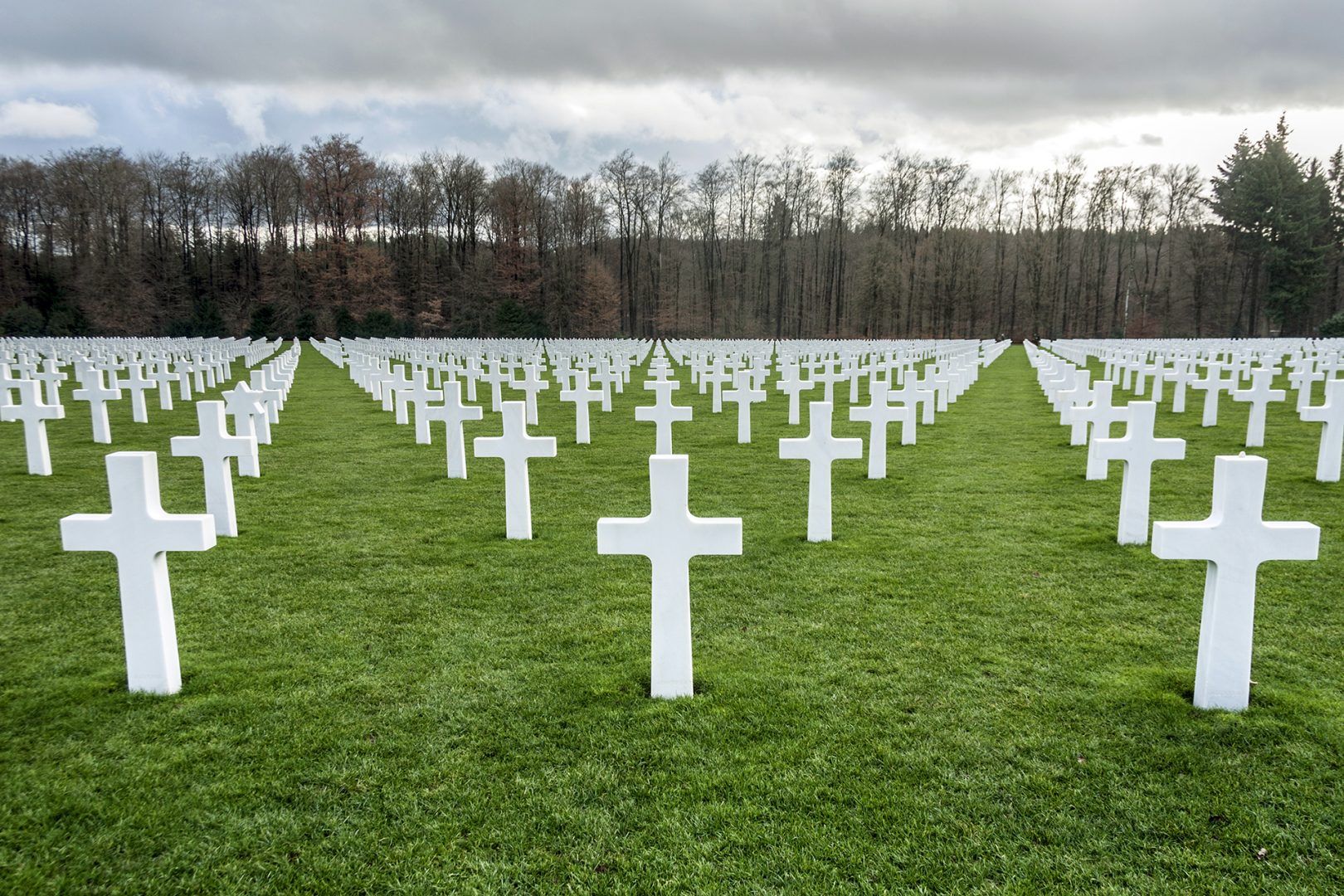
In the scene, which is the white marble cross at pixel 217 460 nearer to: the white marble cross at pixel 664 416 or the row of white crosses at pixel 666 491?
the row of white crosses at pixel 666 491

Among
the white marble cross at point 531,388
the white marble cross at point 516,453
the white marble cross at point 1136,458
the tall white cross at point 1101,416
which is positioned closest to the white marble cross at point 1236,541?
the white marble cross at point 1136,458

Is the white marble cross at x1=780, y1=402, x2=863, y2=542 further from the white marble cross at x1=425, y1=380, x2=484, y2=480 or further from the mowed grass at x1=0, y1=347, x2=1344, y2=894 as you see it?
the white marble cross at x1=425, y1=380, x2=484, y2=480

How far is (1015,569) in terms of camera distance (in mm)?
5148

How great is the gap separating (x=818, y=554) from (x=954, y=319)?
5915 cm

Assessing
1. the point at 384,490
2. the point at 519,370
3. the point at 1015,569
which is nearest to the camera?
the point at 1015,569

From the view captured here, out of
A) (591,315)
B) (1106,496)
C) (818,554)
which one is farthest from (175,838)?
(591,315)

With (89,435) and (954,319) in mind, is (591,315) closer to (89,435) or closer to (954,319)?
(954,319)

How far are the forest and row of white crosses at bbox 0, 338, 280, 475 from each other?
18057mm

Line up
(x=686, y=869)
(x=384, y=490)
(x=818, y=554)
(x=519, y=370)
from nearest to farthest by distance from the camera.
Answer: (x=686, y=869)
(x=818, y=554)
(x=384, y=490)
(x=519, y=370)

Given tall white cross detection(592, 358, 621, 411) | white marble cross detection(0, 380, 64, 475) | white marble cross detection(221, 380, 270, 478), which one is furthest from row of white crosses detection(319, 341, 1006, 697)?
white marble cross detection(0, 380, 64, 475)

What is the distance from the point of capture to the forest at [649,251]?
1890 inches

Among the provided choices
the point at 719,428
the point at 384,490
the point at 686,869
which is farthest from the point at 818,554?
the point at 719,428

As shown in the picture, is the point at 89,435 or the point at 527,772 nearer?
the point at 527,772

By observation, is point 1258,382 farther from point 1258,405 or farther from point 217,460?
→ point 217,460
